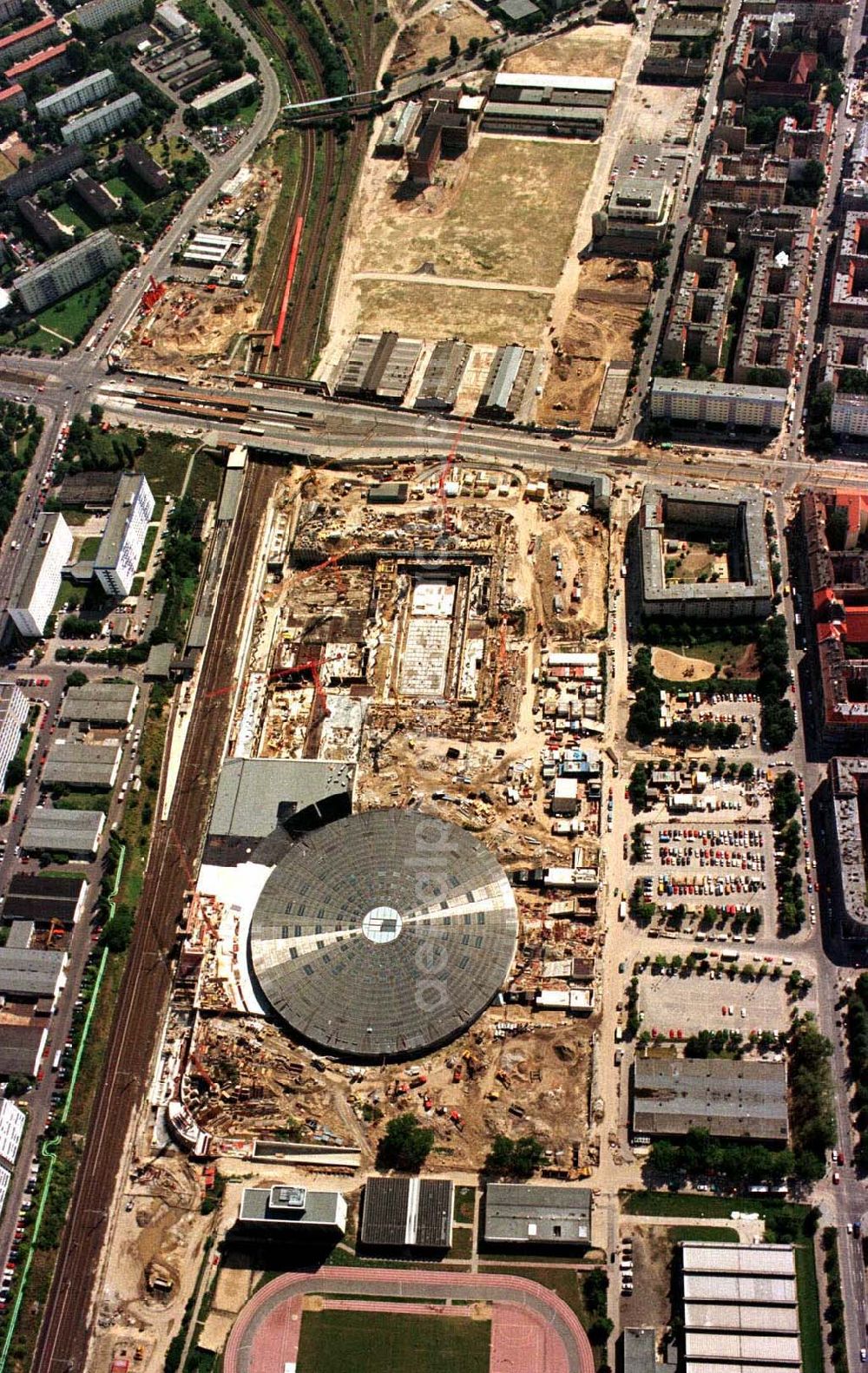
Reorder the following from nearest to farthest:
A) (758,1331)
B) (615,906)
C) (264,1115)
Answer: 1. (758,1331)
2. (264,1115)
3. (615,906)

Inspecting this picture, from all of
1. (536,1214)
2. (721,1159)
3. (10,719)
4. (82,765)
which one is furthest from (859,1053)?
(10,719)

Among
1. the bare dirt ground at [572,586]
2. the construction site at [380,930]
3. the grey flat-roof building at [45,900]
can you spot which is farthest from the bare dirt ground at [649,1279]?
the bare dirt ground at [572,586]

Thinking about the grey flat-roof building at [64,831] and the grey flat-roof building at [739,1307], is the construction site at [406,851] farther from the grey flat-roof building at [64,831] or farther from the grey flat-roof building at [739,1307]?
the grey flat-roof building at [739,1307]

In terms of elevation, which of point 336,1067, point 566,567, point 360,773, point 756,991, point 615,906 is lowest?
point 336,1067

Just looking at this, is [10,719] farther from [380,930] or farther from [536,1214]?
[536,1214]

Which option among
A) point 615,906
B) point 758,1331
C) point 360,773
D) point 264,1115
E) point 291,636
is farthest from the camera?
point 291,636

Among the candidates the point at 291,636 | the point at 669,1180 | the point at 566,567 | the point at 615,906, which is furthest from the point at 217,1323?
the point at 566,567

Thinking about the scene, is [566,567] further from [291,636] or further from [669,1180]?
[669,1180]
